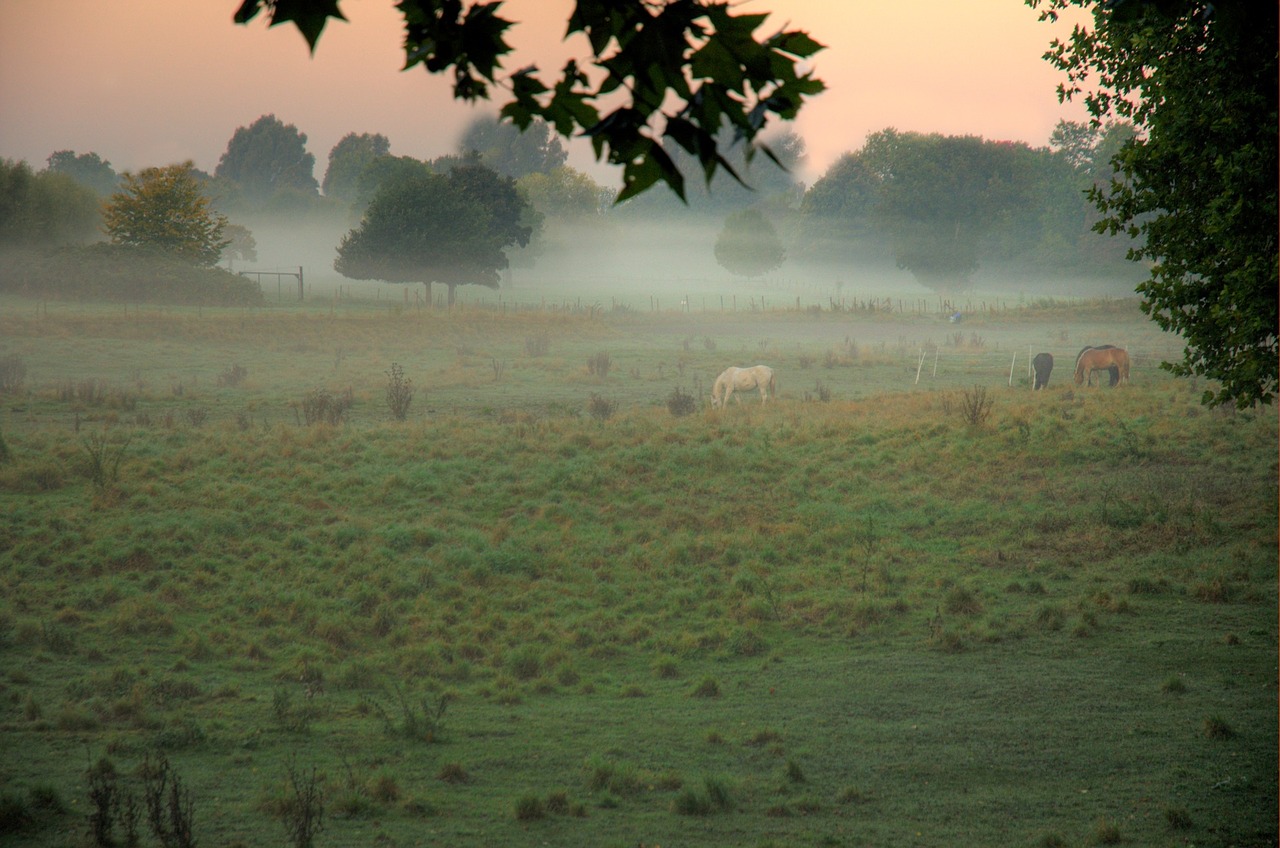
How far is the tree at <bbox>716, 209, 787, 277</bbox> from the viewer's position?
92688 mm

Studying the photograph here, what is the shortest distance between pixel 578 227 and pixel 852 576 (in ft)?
299

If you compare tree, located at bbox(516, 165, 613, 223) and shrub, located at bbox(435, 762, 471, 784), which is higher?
tree, located at bbox(516, 165, 613, 223)

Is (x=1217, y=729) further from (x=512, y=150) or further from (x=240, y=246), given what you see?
(x=512, y=150)

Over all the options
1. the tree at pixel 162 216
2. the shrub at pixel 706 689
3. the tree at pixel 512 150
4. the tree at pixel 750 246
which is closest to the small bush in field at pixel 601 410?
the shrub at pixel 706 689

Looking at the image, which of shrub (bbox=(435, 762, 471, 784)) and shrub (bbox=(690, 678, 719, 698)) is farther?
shrub (bbox=(690, 678, 719, 698))

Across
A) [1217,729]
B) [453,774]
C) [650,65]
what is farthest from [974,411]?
[650,65]

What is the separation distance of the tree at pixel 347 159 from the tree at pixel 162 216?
57.9m

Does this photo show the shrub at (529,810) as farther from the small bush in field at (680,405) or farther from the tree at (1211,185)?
the small bush in field at (680,405)

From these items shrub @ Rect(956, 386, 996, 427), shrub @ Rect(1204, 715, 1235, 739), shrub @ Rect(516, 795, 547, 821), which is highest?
shrub @ Rect(956, 386, 996, 427)

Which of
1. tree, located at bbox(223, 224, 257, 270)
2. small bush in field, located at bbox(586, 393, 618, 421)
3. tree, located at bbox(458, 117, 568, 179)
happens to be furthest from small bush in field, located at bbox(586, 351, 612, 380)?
tree, located at bbox(458, 117, 568, 179)

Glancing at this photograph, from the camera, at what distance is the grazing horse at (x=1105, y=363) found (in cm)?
2664

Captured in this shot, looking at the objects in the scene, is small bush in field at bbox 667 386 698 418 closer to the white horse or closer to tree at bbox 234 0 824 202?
the white horse

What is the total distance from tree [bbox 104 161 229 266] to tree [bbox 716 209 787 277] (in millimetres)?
50622

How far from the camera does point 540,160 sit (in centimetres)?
10756
